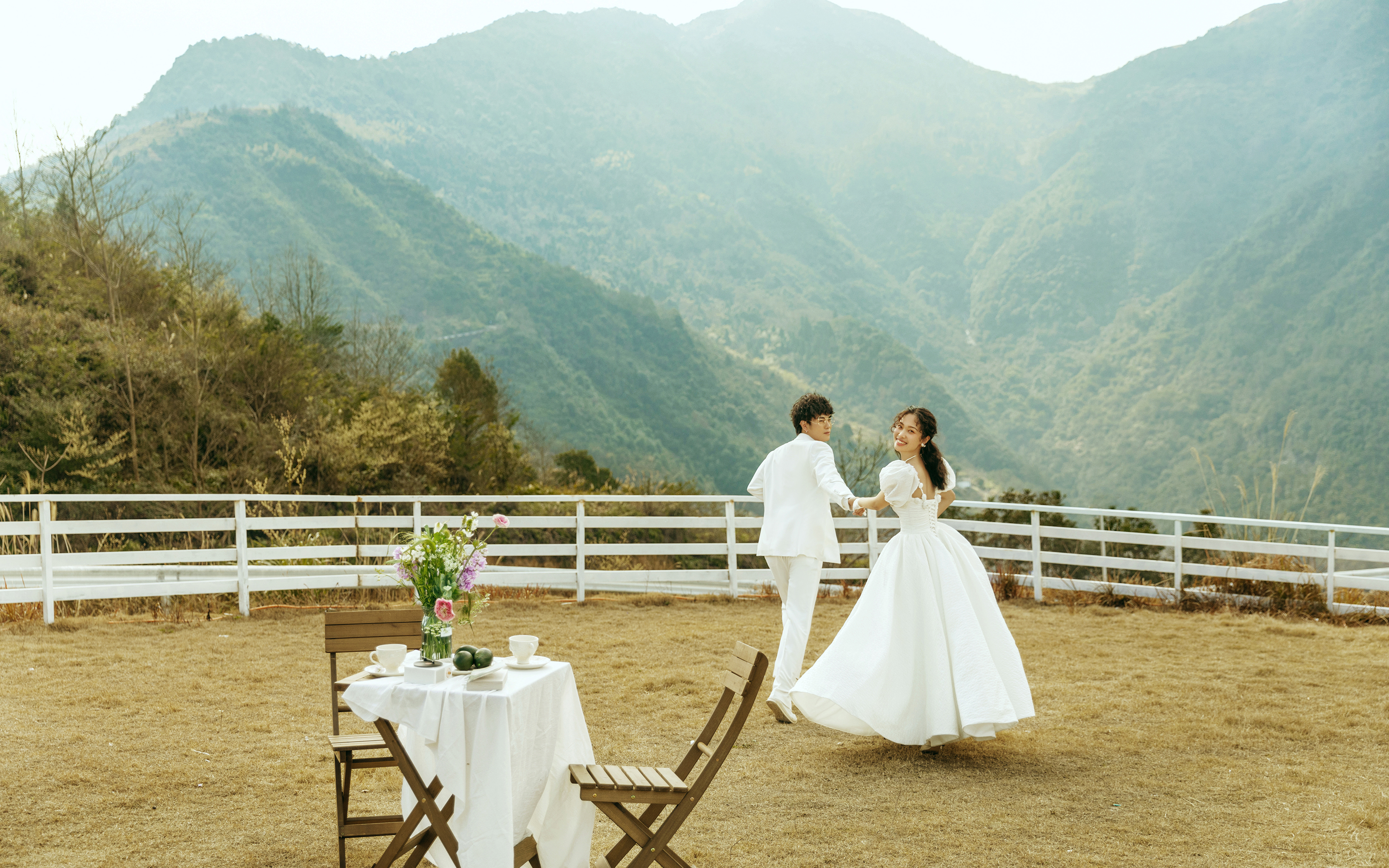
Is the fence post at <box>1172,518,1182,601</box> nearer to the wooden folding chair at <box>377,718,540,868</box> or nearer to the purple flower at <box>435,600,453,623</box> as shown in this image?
the wooden folding chair at <box>377,718,540,868</box>

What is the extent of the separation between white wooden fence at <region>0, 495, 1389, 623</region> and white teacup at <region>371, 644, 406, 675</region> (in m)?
4.64

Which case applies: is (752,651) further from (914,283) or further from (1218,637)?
(914,283)

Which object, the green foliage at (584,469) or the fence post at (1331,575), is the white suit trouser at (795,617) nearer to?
the fence post at (1331,575)

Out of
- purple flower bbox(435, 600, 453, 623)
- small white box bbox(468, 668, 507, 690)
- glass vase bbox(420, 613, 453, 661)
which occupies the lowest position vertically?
small white box bbox(468, 668, 507, 690)

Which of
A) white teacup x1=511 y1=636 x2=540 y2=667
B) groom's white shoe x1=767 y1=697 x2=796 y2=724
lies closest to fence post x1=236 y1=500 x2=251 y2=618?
groom's white shoe x1=767 y1=697 x2=796 y2=724

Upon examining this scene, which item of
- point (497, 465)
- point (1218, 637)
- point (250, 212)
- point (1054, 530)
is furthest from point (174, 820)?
point (250, 212)

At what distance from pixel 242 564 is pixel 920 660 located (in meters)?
7.32

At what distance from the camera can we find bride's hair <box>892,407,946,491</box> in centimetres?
552

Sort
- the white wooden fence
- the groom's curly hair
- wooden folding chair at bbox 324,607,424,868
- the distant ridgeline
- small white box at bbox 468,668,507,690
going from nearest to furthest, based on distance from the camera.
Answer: small white box at bbox 468,668,507,690 < wooden folding chair at bbox 324,607,424,868 < the groom's curly hair < the white wooden fence < the distant ridgeline

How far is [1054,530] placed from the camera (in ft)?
33.8

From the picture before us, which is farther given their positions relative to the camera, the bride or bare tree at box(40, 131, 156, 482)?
bare tree at box(40, 131, 156, 482)

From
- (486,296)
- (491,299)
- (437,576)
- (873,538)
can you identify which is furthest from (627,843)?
(486,296)

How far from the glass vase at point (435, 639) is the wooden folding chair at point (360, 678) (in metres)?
0.26

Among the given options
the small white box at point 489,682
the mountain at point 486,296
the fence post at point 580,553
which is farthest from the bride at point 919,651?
the mountain at point 486,296
